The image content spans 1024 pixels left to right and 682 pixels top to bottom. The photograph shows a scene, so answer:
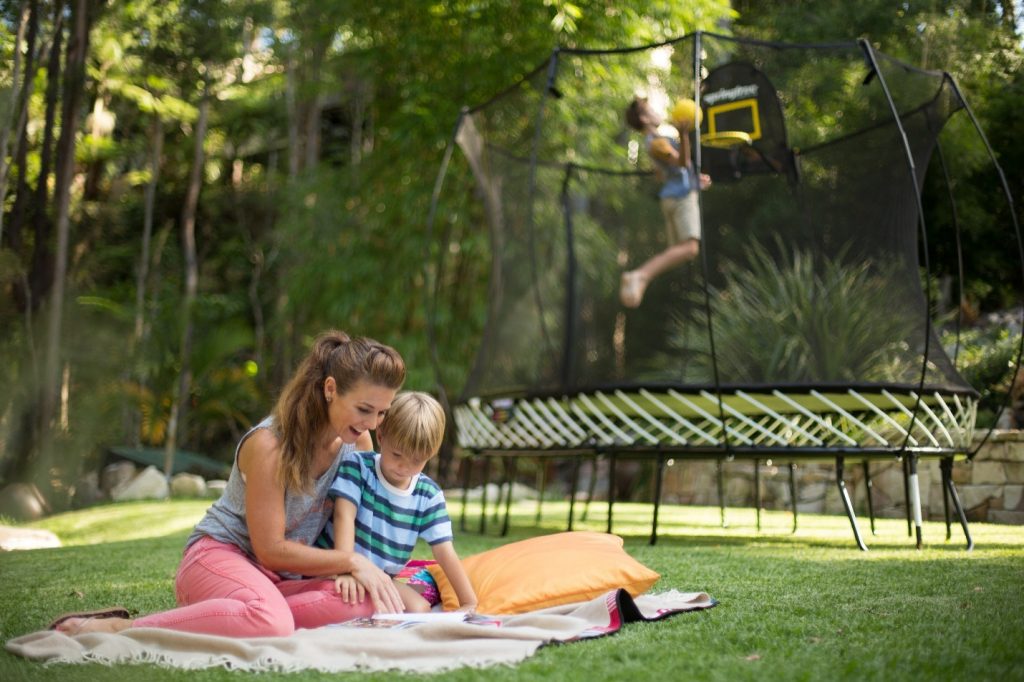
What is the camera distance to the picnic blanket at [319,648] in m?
1.62

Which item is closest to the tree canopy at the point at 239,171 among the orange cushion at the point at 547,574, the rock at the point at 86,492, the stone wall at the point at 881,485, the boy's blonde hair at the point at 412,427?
the rock at the point at 86,492

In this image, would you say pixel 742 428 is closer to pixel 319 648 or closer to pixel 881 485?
pixel 319 648

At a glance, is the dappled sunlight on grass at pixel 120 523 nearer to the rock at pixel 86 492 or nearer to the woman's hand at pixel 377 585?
the rock at pixel 86 492

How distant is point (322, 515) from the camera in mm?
2068

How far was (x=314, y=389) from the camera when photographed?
77.0 inches

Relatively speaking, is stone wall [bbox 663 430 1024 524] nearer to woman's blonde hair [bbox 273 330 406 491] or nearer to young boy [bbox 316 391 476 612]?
young boy [bbox 316 391 476 612]

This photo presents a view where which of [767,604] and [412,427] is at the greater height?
[412,427]

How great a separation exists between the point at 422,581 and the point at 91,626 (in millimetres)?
696

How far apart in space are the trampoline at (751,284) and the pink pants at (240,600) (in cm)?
165

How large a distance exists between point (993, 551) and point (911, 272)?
132 cm

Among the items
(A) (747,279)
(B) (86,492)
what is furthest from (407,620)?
(B) (86,492)

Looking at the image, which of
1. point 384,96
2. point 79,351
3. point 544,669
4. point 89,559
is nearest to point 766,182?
point 89,559

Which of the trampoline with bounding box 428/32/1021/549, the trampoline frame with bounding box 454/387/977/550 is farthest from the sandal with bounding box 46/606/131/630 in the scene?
the trampoline with bounding box 428/32/1021/549

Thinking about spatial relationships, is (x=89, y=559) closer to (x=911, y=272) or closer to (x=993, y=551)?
(x=993, y=551)
